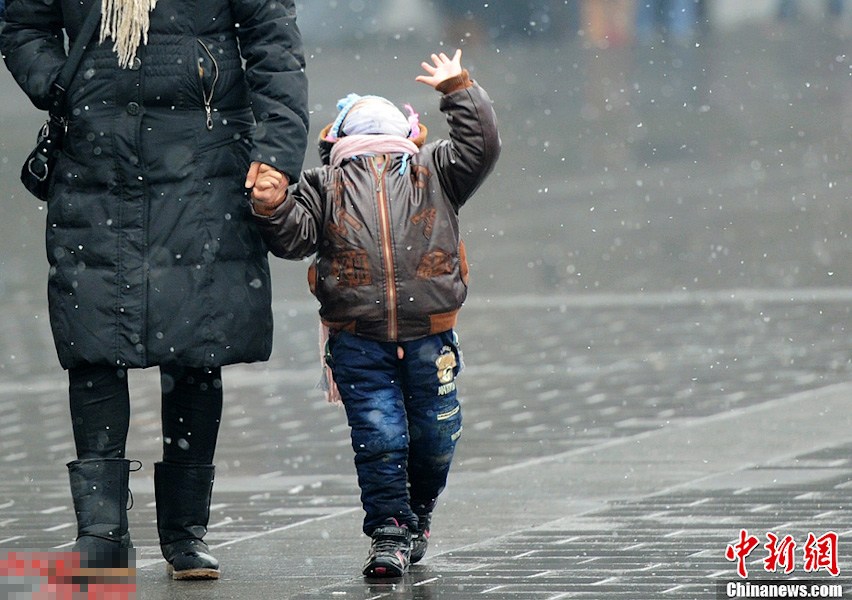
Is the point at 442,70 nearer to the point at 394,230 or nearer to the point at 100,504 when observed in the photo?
the point at 394,230

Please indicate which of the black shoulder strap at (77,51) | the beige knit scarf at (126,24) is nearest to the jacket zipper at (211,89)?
the beige knit scarf at (126,24)

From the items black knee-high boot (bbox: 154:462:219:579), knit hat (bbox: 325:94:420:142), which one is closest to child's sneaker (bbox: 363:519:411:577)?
black knee-high boot (bbox: 154:462:219:579)

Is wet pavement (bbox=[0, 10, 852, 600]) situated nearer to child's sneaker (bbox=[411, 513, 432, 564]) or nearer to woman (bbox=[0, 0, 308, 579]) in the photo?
child's sneaker (bbox=[411, 513, 432, 564])

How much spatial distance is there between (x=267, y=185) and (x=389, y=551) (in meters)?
1.06

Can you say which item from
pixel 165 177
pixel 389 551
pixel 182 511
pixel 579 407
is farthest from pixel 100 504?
pixel 579 407

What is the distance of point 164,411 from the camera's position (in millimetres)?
5559

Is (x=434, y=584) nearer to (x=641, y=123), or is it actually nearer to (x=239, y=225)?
(x=239, y=225)

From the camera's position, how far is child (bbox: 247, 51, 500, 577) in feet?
17.7

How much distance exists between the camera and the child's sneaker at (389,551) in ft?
17.2

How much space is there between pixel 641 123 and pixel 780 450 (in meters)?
16.8

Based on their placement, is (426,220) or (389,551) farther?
(426,220)

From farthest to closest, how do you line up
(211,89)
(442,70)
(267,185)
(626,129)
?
(626,129), (442,70), (211,89), (267,185)

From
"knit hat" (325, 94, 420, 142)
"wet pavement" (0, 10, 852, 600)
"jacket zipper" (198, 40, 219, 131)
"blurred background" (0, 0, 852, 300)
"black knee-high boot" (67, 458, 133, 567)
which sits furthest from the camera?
"blurred background" (0, 0, 852, 300)

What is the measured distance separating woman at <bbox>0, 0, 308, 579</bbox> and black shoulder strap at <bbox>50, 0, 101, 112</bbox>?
0.02 meters
